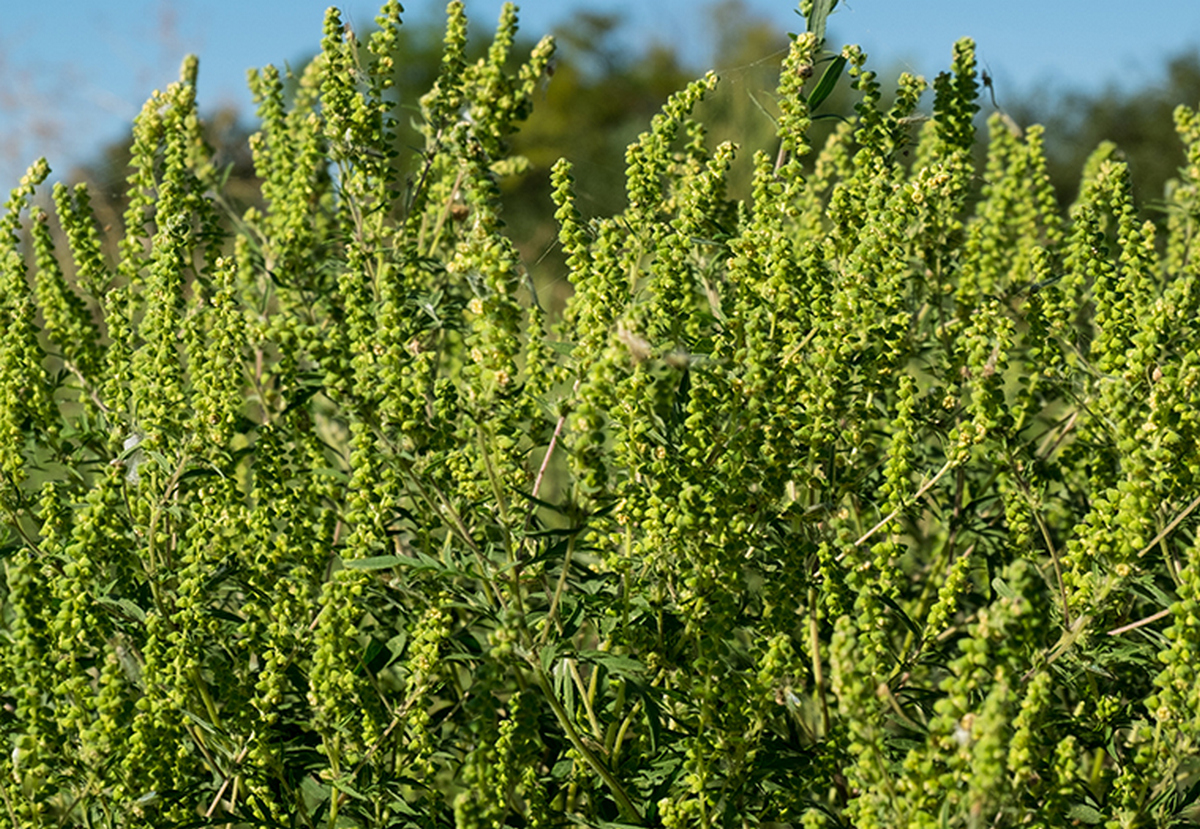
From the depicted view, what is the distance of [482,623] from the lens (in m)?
2.84

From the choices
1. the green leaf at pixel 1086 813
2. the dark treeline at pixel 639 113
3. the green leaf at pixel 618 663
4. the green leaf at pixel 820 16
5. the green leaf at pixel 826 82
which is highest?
the dark treeline at pixel 639 113

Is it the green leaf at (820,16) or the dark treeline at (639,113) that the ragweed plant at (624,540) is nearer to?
the green leaf at (820,16)

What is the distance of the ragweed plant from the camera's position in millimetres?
2129

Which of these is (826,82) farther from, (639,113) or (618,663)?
(639,113)

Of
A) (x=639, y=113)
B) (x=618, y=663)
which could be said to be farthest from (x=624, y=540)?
(x=639, y=113)

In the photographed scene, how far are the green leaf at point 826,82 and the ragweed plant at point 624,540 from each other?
6cm

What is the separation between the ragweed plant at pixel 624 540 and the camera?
6.98ft

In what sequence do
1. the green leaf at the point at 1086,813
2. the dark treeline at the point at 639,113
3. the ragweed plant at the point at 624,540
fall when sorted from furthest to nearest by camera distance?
the dark treeline at the point at 639,113 < the green leaf at the point at 1086,813 < the ragweed plant at the point at 624,540

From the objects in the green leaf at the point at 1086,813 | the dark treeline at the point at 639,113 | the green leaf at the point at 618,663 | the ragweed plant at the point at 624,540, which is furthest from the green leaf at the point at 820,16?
the dark treeline at the point at 639,113

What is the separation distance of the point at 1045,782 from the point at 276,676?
163 cm

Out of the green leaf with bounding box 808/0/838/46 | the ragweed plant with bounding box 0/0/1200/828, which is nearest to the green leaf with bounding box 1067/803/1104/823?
the ragweed plant with bounding box 0/0/1200/828

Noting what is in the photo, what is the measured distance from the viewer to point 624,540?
2.50 metres

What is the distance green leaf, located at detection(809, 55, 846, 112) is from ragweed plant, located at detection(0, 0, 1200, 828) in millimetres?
56

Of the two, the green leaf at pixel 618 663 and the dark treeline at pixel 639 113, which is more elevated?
the dark treeline at pixel 639 113
